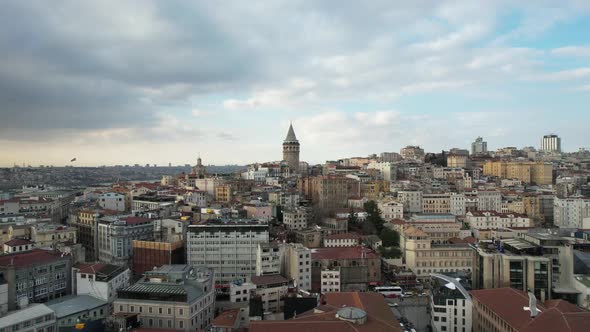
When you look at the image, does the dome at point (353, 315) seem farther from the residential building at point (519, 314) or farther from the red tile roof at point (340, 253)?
the red tile roof at point (340, 253)

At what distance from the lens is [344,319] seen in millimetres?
22594

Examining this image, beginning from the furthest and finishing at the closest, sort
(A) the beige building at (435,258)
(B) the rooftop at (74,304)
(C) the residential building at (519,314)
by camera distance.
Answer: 1. (A) the beige building at (435,258)
2. (B) the rooftop at (74,304)
3. (C) the residential building at (519,314)

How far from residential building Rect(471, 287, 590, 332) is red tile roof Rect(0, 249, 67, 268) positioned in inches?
1042

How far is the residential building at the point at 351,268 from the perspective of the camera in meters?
35.5

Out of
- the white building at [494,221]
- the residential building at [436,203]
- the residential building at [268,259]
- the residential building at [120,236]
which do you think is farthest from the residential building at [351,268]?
the residential building at [436,203]

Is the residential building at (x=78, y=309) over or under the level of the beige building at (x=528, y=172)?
under

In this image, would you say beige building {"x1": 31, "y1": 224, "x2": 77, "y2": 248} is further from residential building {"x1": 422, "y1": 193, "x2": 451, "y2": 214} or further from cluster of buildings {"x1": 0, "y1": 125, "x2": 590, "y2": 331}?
residential building {"x1": 422, "y1": 193, "x2": 451, "y2": 214}

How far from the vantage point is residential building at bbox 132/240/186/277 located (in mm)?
37594

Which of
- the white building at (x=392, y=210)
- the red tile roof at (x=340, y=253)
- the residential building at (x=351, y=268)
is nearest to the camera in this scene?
the residential building at (x=351, y=268)

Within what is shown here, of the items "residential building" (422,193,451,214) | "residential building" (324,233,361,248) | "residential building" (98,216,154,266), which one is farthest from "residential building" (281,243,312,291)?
"residential building" (422,193,451,214)

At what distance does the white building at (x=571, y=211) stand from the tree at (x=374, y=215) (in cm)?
2285

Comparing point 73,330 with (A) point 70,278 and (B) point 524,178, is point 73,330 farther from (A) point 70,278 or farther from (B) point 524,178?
(B) point 524,178

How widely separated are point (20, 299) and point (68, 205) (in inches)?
1536

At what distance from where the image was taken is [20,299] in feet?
90.6
